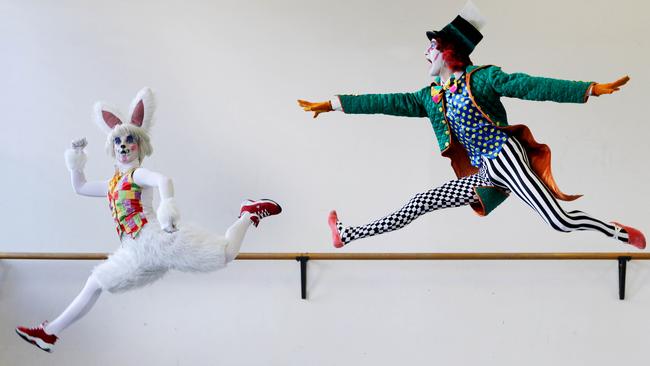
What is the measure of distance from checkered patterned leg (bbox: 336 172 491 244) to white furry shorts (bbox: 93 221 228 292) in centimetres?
34

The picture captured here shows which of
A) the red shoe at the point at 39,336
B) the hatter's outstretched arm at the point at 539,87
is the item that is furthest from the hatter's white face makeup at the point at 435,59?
the red shoe at the point at 39,336

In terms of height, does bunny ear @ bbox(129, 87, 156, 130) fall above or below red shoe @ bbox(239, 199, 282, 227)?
above

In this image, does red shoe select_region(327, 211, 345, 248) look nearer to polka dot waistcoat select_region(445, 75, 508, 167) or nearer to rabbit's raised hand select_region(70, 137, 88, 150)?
polka dot waistcoat select_region(445, 75, 508, 167)

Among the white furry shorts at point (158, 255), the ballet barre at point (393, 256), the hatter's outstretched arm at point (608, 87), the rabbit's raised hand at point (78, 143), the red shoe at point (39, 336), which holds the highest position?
the hatter's outstretched arm at point (608, 87)

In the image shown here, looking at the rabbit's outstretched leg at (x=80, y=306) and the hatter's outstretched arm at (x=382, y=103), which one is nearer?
the hatter's outstretched arm at (x=382, y=103)

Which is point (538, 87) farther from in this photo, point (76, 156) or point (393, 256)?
point (76, 156)

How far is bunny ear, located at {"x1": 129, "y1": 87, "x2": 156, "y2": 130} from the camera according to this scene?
6.13 ft

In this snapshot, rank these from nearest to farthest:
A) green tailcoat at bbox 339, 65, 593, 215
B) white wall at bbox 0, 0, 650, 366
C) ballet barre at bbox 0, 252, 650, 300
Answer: green tailcoat at bbox 339, 65, 593, 215, ballet barre at bbox 0, 252, 650, 300, white wall at bbox 0, 0, 650, 366

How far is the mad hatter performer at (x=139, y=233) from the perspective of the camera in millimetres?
1756

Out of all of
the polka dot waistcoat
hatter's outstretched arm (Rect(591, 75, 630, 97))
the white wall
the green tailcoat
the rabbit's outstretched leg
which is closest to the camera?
hatter's outstretched arm (Rect(591, 75, 630, 97))

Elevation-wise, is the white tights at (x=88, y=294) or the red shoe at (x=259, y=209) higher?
the red shoe at (x=259, y=209)

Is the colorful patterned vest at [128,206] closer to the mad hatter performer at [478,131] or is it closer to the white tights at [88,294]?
the white tights at [88,294]

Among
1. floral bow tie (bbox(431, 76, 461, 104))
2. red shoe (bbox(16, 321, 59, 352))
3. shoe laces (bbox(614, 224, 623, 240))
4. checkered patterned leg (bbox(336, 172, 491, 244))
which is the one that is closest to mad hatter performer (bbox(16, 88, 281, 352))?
red shoe (bbox(16, 321, 59, 352))

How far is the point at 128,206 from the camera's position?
5.90 feet
